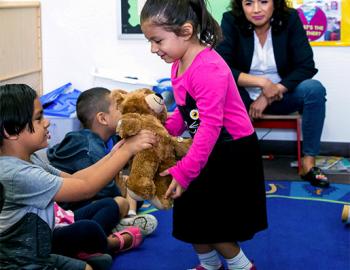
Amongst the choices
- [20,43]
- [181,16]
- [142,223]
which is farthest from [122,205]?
[20,43]

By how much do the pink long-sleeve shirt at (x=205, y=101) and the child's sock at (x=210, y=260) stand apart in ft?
1.00

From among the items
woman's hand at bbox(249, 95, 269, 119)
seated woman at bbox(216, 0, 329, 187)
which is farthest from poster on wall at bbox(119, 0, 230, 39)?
woman's hand at bbox(249, 95, 269, 119)

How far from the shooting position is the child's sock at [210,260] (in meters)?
1.56

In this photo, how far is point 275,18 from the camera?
2.61 metres

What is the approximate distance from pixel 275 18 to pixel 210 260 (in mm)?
1417

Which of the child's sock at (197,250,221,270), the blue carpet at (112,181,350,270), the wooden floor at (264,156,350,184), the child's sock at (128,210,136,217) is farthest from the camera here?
the wooden floor at (264,156,350,184)

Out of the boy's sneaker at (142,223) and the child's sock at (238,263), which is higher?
the child's sock at (238,263)

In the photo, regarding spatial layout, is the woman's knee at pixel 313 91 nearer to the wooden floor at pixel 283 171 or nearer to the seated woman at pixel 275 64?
the seated woman at pixel 275 64

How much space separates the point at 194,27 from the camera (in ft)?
4.39

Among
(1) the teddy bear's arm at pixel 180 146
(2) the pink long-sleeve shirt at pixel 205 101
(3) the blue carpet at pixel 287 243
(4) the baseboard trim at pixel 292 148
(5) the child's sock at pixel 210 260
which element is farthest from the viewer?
(4) the baseboard trim at pixel 292 148

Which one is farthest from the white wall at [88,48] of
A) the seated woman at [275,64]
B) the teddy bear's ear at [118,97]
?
the teddy bear's ear at [118,97]

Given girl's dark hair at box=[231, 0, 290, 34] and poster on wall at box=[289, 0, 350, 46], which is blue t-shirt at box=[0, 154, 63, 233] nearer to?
girl's dark hair at box=[231, 0, 290, 34]

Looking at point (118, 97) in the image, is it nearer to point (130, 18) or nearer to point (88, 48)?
point (130, 18)

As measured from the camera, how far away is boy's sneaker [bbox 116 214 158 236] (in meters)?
1.91
